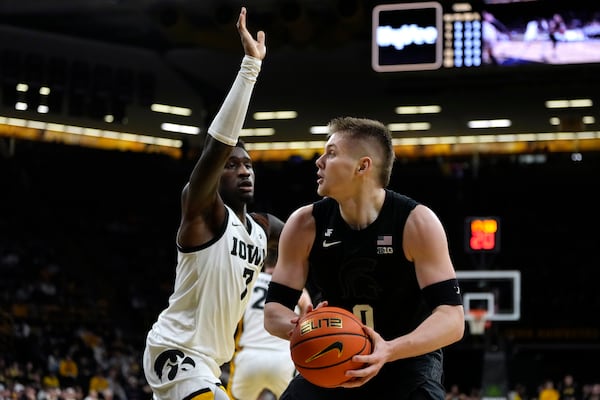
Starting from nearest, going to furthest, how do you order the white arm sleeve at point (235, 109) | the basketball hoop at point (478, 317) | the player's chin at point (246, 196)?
the white arm sleeve at point (235, 109) → the player's chin at point (246, 196) → the basketball hoop at point (478, 317)

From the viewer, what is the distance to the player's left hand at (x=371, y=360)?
158 inches

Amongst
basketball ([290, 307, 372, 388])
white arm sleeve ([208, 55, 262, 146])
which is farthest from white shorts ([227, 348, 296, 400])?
basketball ([290, 307, 372, 388])

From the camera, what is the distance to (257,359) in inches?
334

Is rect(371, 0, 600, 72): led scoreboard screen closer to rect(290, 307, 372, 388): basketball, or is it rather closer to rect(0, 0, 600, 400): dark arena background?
rect(0, 0, 600, 400): dark arena background

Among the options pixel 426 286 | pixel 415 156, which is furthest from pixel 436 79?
pixel 426 286

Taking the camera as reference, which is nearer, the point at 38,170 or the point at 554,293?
the point at 554,293

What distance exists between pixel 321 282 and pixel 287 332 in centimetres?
36

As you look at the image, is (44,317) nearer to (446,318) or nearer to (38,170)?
(38,170)

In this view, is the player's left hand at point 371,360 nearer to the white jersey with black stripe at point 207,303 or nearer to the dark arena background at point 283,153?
the white jersey with black stripe at point 207,303

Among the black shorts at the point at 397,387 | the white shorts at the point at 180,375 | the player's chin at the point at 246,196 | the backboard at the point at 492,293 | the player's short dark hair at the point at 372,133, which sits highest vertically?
the player's short dark hair at the point at 372,133

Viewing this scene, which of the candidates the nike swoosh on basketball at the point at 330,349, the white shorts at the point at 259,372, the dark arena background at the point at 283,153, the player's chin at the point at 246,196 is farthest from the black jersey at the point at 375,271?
the dark arena background at the point at 283,153

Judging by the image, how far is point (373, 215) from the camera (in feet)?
15.5

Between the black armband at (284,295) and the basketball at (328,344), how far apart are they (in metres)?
0.50

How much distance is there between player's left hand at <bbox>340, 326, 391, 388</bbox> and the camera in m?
4.02
